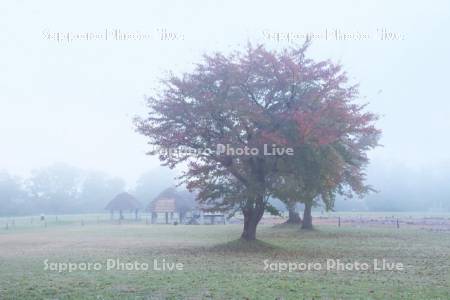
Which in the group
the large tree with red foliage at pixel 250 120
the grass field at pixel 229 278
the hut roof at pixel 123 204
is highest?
the large tree with red foliage at pixel 250 120

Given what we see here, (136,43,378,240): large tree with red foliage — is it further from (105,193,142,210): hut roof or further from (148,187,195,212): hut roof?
(105,193,142,210): hut roof

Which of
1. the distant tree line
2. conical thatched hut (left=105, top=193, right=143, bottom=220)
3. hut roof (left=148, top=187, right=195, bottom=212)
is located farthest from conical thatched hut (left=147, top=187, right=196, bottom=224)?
the distant tree line

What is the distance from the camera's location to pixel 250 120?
23.2 meters

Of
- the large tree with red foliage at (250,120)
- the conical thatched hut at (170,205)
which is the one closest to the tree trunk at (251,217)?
the large tree with red foliage at (250,120)

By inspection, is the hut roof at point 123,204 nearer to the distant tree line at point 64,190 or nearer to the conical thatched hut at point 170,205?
the conical thatched hut at point 170,205

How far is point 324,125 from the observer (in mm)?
22609

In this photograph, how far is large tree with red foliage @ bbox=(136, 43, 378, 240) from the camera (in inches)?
901

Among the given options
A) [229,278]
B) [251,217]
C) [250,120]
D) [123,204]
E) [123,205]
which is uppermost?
[250,120]

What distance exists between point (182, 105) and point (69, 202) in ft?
286

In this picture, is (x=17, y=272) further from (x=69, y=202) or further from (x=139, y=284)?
(x=69, y=202)

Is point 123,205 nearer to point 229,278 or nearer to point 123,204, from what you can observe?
point 123,204

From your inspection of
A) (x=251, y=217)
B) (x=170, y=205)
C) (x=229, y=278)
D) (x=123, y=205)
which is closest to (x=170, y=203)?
(x=170, y=205)

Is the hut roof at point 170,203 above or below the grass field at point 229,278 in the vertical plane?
above

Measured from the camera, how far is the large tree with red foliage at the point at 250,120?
2289cm
